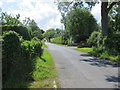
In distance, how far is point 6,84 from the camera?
20.8ft

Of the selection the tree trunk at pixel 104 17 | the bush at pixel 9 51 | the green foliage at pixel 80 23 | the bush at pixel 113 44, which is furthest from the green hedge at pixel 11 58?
the green foliage at pixel 80 23

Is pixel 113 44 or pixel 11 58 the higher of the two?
pixel 113 44

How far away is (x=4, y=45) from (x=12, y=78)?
1400 mm

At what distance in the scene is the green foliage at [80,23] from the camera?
160 ft

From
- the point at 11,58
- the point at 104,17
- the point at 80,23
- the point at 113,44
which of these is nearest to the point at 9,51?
the point at 11,58

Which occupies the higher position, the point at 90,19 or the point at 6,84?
the point at 90,19

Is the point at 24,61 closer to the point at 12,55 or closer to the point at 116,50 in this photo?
the point at 12,55

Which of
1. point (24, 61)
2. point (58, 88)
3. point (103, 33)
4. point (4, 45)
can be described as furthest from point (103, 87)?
point (103, 33)

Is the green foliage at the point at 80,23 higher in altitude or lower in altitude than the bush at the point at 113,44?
higher

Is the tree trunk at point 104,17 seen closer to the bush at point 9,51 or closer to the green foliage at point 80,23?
the bush at point 9,51

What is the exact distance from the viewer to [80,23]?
48.4 metres

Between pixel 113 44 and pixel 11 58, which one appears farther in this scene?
pixel 113 44

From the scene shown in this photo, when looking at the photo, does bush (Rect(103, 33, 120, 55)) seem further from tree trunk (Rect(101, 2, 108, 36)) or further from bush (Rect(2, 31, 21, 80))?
bush (Rect(2, 31, 21, 80))

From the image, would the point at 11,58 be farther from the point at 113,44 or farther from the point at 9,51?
the point at 113,44
